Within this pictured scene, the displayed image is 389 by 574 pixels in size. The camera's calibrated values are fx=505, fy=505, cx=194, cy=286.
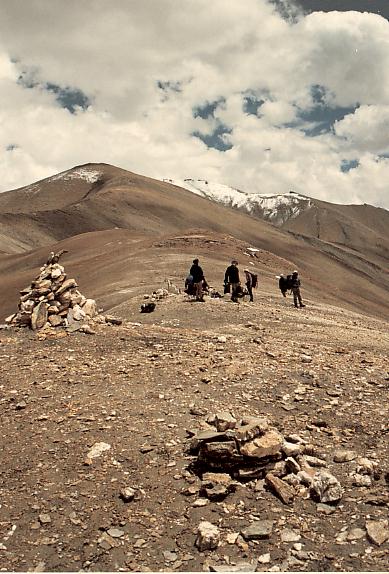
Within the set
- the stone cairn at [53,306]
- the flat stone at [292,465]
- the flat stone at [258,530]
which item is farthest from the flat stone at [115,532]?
the stone cairn at [53,306]

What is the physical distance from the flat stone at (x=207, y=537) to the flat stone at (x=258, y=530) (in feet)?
1.20

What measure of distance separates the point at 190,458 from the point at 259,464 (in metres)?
1.17

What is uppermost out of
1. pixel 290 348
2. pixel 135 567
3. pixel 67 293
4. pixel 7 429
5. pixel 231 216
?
pixel 231 216

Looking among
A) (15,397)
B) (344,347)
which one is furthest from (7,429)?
(344,347)

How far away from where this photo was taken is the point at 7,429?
9273 millimetres

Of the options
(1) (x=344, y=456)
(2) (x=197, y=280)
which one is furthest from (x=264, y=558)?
(2) (x=197, y=280)

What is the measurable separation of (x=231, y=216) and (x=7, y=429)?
524ft

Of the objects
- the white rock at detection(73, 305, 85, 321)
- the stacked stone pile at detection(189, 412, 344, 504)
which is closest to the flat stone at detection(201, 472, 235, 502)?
the stacked stone pile at detection(189, 412, 344, 504)

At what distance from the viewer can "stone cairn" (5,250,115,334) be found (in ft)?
48.2

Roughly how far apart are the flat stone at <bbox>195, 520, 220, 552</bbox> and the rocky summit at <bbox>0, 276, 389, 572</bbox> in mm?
18

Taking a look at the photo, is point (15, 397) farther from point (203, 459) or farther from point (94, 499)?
point (203, 459)

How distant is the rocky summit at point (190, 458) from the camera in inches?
255

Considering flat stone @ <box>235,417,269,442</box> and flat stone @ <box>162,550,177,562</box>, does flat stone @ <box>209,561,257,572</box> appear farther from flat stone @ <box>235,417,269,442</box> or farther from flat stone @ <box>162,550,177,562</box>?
flat stone @ <box>235,417,269,442</box>

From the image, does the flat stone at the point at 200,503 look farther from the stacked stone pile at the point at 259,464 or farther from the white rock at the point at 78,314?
the white rock at the point at 78,314
